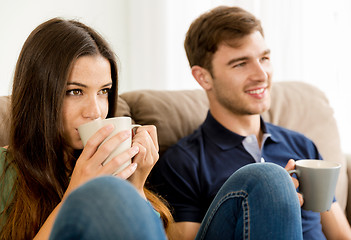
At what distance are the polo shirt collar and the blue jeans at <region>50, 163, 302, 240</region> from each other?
476 millimetres

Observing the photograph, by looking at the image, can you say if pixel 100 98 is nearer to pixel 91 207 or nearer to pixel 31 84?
pixel 31 84

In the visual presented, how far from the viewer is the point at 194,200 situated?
1232 millimetres

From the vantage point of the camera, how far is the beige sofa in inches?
54.9

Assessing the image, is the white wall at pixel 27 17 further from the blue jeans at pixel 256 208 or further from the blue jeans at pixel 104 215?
the blue jeans at pixel 104 215

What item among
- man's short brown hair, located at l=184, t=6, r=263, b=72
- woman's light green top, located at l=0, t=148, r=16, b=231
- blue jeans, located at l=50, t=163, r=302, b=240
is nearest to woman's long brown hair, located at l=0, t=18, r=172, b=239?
woman's light green top, located at l=0, t=148, r=16, b=231

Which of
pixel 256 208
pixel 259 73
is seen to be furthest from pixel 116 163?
pixel 259 73

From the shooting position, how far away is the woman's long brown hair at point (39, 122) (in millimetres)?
927

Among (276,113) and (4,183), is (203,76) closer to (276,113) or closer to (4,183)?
(276,113)

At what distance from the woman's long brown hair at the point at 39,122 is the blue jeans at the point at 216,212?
37 centimetres

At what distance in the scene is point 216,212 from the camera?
2.93 feet

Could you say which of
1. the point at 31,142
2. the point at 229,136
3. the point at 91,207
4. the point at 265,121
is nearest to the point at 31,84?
the point at 31,142

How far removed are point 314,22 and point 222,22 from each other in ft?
3.34

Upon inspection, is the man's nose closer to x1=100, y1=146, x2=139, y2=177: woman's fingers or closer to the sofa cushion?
the sofa cushion

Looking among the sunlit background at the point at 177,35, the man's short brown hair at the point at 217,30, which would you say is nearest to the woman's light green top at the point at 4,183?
the man's short brown hair at the point at 217,30
